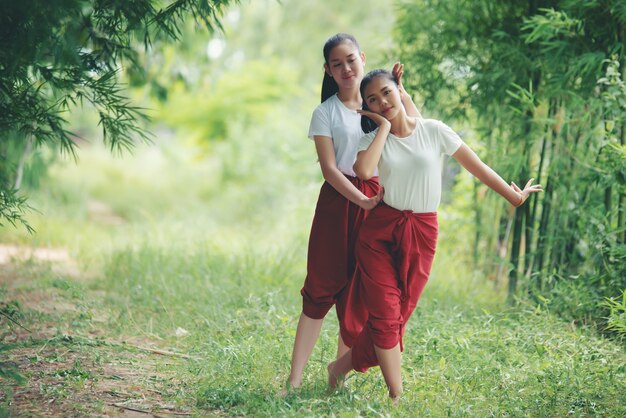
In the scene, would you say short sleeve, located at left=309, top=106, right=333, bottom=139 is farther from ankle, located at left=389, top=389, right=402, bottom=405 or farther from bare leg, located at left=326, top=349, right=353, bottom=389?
ankle, located at left=389, top=389, right=402, bottom=405

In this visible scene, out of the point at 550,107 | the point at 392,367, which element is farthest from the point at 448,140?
the point at 550,107

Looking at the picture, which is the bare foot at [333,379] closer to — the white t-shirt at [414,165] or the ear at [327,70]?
the white t-shirt at [414,165]

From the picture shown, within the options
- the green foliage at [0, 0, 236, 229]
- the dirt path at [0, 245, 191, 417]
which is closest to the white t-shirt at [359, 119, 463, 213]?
the green foliage at [0, 0, 236, 229]

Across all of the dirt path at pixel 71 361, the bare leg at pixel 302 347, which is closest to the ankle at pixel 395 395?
the bare leg at pixel 302 347

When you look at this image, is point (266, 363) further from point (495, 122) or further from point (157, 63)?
point (157, 63)

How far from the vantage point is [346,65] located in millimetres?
3143

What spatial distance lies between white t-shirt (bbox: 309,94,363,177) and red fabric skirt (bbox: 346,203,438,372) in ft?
0.89

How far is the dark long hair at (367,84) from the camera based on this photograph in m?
3.03

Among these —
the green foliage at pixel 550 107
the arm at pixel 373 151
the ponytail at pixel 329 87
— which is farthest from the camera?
the green foliage at pixel 550 107

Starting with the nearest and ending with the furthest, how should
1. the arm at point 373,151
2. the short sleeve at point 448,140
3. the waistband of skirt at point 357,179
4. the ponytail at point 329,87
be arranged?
the arm at point 373,151 < the short sleeve at point 448,140 < the waistband of skirt at point 357,179 < the ponytail at point 329,87

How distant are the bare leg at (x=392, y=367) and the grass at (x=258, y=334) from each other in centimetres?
6

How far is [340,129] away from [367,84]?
0.84 feet

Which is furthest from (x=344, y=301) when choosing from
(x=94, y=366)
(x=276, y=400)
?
(x=94, y=366)

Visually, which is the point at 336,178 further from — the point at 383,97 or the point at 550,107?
the point at 550,107
